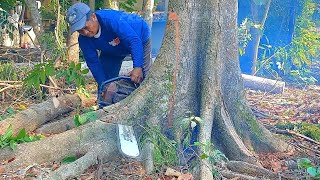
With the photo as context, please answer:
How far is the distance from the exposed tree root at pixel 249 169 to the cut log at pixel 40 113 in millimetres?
2133

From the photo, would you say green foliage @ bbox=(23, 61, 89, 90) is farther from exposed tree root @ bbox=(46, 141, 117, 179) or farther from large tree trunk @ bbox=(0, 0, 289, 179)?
exposed tree root @ bbox=(46, 141, 117, 179)

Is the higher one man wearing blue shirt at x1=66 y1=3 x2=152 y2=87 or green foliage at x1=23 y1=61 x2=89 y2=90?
man wearing blue shirt at x1=66 y1=3 x2=152 y2=87

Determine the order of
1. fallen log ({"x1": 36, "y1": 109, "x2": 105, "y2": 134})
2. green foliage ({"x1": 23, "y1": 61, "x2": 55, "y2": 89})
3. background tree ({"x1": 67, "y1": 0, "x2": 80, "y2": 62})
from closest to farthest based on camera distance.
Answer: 1. fallen log ({"x1": 36, "y1": 109, "x2": 105, "y2": 134})
2. green foliage ({"x1": 23, "y1": 61, "x2": 55, "y2": 89})
3. background tree ({"x1": 67, "y1": 0, "x2": 80, "y2": 62})

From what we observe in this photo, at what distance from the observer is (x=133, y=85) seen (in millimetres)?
5254

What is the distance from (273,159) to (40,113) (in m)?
2.59

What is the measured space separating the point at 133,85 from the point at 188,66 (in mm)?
956

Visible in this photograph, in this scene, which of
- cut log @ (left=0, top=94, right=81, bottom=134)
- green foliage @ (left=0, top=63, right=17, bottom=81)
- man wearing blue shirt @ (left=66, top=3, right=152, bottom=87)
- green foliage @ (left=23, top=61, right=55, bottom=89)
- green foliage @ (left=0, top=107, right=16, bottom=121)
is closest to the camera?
cut log @ (left=0, top=94, right=81, bottom=134)

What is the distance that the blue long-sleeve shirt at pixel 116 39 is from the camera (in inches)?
208

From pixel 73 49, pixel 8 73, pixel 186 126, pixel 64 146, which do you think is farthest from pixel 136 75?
pixel 73 49

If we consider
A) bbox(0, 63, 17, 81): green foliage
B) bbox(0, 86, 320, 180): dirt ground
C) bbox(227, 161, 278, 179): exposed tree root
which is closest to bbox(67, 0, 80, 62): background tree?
bbox(0, 63, 17, 81): green foliage

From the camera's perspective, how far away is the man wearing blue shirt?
505cm

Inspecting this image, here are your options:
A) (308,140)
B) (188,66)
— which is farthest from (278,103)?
(188,66)

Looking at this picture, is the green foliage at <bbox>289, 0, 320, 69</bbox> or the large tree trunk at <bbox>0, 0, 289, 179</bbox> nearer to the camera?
the large tree trunk at <bbox>0, 0, 289, 179</bbox>

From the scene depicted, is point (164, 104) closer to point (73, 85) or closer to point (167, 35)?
point (167, 35)
